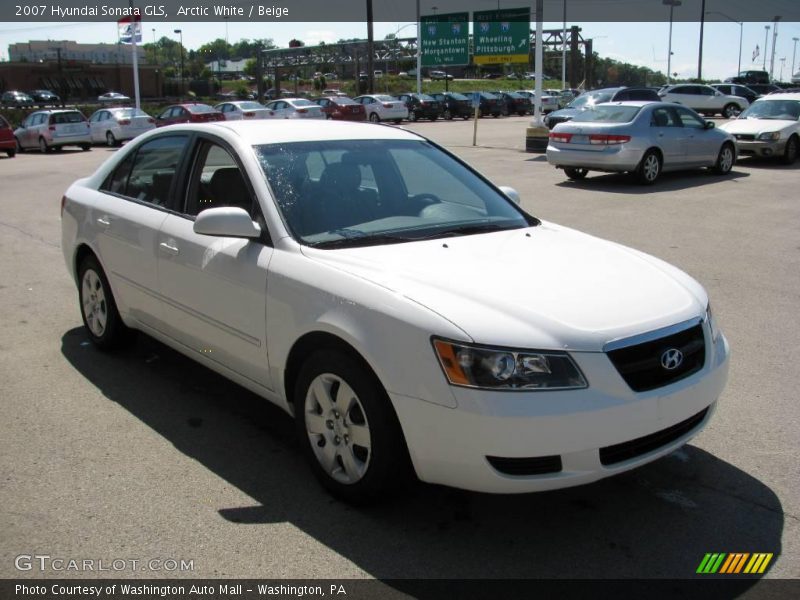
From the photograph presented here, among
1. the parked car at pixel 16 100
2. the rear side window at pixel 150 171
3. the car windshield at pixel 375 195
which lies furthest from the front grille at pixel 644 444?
the parked car at pixel 16 100

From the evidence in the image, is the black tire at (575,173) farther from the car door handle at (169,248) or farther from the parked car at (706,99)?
the parked car at (706,99)

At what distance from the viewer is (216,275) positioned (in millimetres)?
4141

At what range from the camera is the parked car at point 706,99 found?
35.7 metres

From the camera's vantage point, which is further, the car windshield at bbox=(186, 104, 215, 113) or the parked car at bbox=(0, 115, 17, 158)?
the car windshield at bbox=(186, 104, 215, 113)

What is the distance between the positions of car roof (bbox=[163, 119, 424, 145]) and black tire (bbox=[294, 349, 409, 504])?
4.86ft

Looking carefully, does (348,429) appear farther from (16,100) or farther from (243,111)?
(16,100)

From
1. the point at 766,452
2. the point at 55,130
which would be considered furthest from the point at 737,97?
the point at 766,452

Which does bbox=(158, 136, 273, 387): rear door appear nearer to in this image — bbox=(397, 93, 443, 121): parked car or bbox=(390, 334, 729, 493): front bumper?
bbox=(390, 334, 729, 493): front bumper

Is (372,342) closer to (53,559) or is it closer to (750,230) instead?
(53,559)

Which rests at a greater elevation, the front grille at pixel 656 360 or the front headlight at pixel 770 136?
the front headlight at pixel 770 136

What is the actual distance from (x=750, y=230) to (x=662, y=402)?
8152mm

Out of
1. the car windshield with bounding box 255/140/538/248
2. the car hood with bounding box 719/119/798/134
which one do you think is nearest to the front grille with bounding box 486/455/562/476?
the car windshield with bounding box 255/140/538/248

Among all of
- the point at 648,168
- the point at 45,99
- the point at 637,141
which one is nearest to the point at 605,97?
the point at 648,168

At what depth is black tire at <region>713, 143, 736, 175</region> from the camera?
16.1 metres
